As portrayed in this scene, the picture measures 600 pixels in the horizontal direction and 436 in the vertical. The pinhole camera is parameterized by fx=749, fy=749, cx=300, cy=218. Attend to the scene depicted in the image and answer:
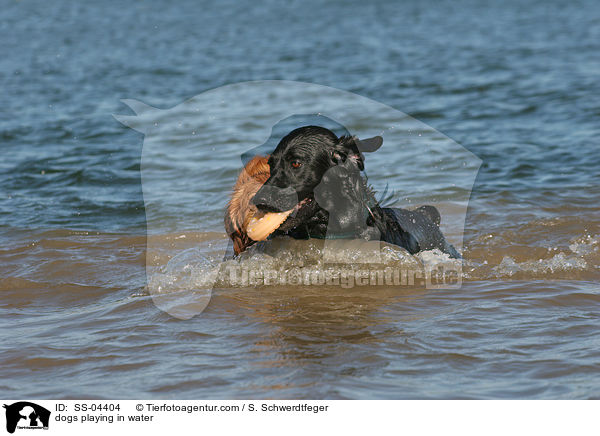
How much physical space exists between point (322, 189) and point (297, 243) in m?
0.58

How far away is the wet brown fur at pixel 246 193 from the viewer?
5.45 m

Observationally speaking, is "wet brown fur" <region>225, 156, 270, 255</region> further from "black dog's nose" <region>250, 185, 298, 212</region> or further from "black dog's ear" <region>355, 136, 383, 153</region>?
"black dog's ear" <region>355, 136, 383, 153</region>

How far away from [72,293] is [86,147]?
653 cm

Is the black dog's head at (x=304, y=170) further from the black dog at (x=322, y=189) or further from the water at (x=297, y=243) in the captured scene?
the water at (x=297, y=243)

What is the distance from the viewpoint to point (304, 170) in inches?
214

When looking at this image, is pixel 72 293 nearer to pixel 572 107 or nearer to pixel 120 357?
pixel 120 357

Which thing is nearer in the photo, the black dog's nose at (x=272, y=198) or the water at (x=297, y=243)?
the water at (x=297, y=243)

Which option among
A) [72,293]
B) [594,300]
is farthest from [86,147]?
[594,300]

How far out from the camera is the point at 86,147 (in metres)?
12.3

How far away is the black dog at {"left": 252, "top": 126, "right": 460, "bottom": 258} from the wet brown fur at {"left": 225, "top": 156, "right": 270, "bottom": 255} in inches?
3.4
